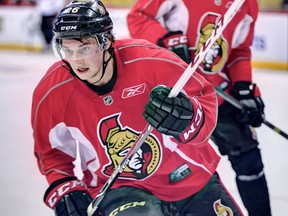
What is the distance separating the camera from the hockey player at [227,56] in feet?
8.06

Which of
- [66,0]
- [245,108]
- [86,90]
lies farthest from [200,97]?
[66,0]

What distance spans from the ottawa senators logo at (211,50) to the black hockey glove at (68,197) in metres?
0.77

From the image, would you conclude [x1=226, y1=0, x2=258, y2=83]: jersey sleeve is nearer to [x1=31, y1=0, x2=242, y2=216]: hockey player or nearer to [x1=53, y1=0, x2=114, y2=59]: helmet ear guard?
[x1=31, y1=0, x2=242, y2=216]: hockey player

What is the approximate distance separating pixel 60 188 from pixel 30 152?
212 centimetres

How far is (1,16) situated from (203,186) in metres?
8.26

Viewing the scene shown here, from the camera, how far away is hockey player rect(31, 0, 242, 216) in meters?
1.83

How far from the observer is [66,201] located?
1.92 meters

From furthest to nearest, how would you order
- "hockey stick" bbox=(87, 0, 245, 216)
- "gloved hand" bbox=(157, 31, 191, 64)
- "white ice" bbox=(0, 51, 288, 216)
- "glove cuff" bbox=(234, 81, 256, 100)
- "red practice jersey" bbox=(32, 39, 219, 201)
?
"white ice" bbox=(0, 51, 288, 216) → "glove cuff" bbox=(234, 81, 256, 100) → "gloved hand" bbox=(157, 31, 191, 64) → "red practice jersey" bbox=(32, 39, 219, 201) → "hockey stick" bbox=(87, 0, 245, 216)

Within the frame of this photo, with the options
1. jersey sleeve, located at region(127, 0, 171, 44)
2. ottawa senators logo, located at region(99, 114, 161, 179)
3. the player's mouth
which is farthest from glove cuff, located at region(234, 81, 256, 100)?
the player's mouth

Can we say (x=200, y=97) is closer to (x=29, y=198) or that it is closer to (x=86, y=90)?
(x=86, y=90)

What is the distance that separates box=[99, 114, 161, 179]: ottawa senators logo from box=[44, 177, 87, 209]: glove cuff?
0.11 meters

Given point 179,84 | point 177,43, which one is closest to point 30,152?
point 177,43

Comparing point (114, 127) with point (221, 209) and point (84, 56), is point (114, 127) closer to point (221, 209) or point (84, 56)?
point (84, 56)

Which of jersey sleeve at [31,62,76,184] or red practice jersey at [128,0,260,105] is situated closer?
jersey sleeve at [31,62,76,184]
